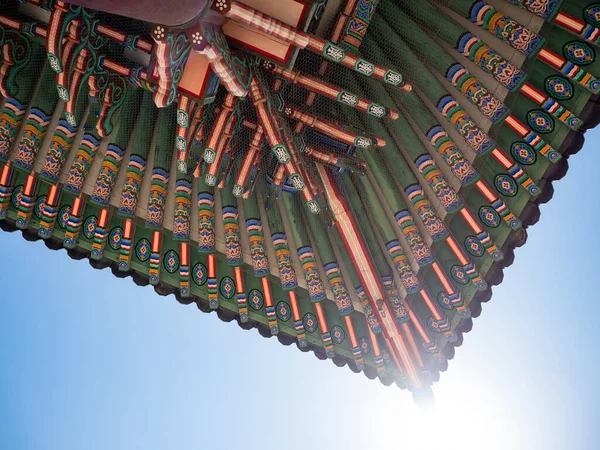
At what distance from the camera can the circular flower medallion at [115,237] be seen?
12078mm

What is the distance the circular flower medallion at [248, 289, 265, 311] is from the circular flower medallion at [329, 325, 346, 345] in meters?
1.45

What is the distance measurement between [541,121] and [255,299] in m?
6.02

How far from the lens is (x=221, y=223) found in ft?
39.4

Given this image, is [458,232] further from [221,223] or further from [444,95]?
[221,223]

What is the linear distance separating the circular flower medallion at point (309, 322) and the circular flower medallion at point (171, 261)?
104 inches

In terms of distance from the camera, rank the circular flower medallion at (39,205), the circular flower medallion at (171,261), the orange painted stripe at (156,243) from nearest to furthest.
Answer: the circular flower medallion at (39,205)
the orange painted stripe at (156,243)
the circular flower medallion at (171,261)

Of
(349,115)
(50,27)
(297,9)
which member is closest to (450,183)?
(349,115)

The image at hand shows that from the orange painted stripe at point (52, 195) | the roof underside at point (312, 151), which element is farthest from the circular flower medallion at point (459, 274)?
the orange painted stripe at point (52, 195)

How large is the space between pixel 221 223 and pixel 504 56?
5.57 m

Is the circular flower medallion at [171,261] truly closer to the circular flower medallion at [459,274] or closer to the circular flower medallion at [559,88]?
the circular flower medallion at [459,274]

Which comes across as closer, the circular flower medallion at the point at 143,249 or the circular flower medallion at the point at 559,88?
the circular flower medallion at the point at 559,88

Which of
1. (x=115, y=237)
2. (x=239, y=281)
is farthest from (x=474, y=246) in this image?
(x=115, y=237)

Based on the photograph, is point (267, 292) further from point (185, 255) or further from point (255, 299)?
point (185, 255)

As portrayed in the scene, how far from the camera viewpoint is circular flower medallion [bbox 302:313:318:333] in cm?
1267
